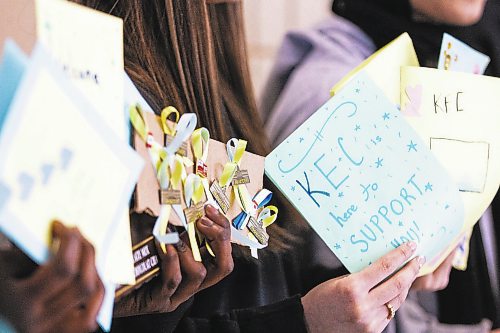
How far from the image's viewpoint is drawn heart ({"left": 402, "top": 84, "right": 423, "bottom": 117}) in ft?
2.65

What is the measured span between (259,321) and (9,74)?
0.40m

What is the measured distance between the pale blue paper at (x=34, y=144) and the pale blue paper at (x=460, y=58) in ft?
1.56

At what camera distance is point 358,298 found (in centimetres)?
74

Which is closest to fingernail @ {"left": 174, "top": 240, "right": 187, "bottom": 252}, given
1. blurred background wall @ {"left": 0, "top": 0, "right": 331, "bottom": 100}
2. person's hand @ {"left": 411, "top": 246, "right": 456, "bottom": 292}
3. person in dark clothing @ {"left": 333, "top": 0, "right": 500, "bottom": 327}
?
person's hand @ {"left": 411, "top": 246, "right": 456, "bottom": 292}

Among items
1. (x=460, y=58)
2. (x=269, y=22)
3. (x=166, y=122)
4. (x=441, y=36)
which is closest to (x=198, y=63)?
(x=166, y=122)

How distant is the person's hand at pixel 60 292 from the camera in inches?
16.9

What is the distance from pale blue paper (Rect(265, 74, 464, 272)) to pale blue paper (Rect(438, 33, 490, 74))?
0.16 meters

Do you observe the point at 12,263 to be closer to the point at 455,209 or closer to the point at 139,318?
the point at 139,318

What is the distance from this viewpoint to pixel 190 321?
754mm

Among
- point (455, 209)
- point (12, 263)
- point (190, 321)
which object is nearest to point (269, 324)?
point (190, 321)

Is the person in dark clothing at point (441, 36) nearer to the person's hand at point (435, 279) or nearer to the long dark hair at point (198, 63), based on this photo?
the person's hand at point (435, 279)

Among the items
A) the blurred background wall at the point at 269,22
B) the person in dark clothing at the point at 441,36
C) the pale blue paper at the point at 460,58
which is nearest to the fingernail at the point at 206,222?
the pale blue paper at the point at 460,58

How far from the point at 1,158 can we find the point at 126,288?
6.5 inches

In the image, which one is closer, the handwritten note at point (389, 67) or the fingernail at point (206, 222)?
the fingernail at point (206, 222)
